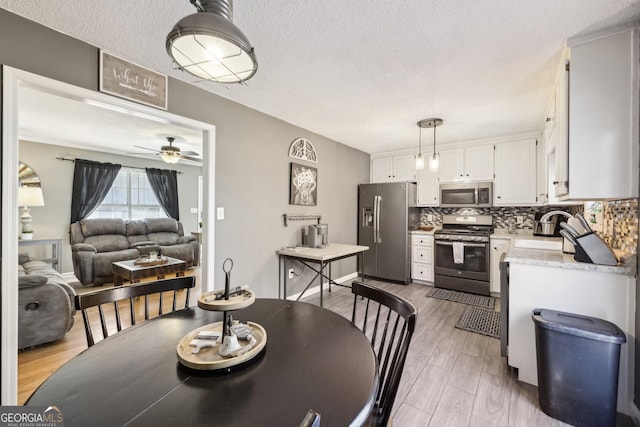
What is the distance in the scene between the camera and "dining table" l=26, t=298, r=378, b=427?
0.69m

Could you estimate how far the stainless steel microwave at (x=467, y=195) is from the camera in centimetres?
406

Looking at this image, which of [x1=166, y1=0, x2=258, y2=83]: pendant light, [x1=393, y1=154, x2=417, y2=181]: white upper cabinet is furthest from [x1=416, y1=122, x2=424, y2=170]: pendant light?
[x1=166, y1=0, x2=258, y2=83]: pendant light

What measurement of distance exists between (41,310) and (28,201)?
10.5ft

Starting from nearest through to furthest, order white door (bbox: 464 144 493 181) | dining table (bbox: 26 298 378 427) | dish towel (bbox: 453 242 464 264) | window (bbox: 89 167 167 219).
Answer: dining table (bbox: 26 298 378 427)
dish towel (bbox: 453 242 464 264)
white door (bbox: 464 144 493 181)
window (bbox: 89 167 167 219)

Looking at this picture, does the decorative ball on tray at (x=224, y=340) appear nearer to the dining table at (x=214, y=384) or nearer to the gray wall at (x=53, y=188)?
the dining table at (x=214, y=384)

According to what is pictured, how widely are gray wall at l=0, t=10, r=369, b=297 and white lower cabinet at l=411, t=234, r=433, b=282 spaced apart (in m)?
1.65

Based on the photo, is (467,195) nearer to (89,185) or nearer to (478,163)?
(478,163)

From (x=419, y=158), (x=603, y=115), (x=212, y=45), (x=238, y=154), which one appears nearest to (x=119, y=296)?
(x=212, y=45)

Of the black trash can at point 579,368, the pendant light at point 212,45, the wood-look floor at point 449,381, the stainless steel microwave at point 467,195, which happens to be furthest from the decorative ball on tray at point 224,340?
the stainless steel microwave at point 467,195

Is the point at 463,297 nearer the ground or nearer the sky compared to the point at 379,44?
nearer the ground

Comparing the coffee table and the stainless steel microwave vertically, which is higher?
the stainless steel microwave

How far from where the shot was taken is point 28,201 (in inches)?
173

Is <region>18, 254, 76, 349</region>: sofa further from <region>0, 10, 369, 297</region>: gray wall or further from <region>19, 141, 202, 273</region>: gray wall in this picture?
<region>19, 141, 202, 273</region>: gray wall

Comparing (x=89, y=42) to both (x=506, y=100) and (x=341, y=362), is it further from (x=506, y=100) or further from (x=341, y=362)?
(x=506, y=100)
